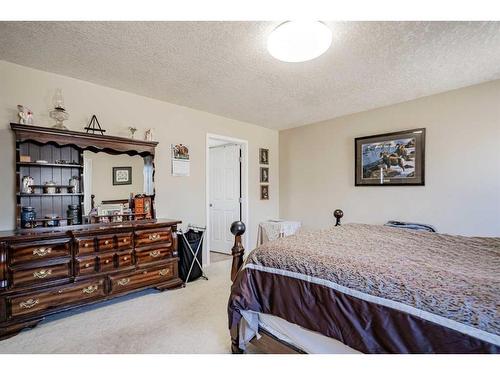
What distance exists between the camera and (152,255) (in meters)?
2.92

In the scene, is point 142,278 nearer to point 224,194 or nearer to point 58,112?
point 58,112

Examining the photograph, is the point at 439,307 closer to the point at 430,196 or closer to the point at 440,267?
the point at 440,267

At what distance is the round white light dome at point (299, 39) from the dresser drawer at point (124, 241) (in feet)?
7.49

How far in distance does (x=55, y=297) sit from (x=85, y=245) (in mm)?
482

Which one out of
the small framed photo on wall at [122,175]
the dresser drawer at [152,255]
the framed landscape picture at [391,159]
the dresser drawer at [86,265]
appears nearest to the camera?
the dresser drawer at [86,265]

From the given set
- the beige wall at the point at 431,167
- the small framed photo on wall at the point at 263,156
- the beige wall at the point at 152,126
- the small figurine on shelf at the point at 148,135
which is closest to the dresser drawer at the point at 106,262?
the beige wall at the point at 152,126

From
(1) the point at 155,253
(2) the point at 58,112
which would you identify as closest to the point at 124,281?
(1) the point at 155,253

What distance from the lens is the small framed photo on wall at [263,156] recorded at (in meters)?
4.92

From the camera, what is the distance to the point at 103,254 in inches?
101

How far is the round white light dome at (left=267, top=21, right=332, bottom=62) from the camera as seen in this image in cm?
178

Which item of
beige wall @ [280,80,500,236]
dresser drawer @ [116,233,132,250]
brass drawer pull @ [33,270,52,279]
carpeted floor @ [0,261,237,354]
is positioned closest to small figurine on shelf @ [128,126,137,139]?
dresser drawer @ [116,233,132,250]

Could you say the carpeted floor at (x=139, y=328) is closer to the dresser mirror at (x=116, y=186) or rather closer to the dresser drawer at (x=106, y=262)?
the dresser drawer at (x=106, y=262)

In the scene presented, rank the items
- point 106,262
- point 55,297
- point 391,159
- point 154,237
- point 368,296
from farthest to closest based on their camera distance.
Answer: point 391,159 → point 154,237 → point 106,262 → point 55,297 → point 368,296

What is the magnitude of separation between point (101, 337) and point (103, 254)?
2.60ft
